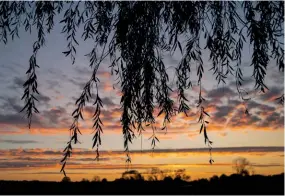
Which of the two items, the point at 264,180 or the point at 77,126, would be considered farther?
the point at 264,180

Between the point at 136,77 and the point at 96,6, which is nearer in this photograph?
the point at 136,77

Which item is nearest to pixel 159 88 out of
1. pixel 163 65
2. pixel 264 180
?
pixel 163 65

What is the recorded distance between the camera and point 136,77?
197 centimetres

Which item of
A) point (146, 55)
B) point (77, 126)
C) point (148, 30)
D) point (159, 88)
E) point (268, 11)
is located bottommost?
point (77, 126)

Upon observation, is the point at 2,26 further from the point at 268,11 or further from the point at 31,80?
the point at 268,11

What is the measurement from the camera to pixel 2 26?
2.48 m

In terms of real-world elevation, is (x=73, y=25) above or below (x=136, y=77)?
above

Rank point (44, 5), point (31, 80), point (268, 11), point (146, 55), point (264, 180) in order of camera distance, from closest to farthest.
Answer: point (146, 55), point (31, 80), point (268, 11), point (44, 5), point (264, 180)

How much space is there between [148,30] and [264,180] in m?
1.98

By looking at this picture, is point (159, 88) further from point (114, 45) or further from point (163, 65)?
point (114, 45)

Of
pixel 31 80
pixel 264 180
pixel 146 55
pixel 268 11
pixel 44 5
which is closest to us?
pixel 146 55

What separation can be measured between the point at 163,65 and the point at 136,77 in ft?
0.75

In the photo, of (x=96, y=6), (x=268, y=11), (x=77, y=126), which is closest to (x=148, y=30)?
(x=96, y=6)

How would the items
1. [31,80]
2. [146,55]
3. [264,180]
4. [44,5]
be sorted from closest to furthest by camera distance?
[146,55], [31,80], [44,5], [264,180]
